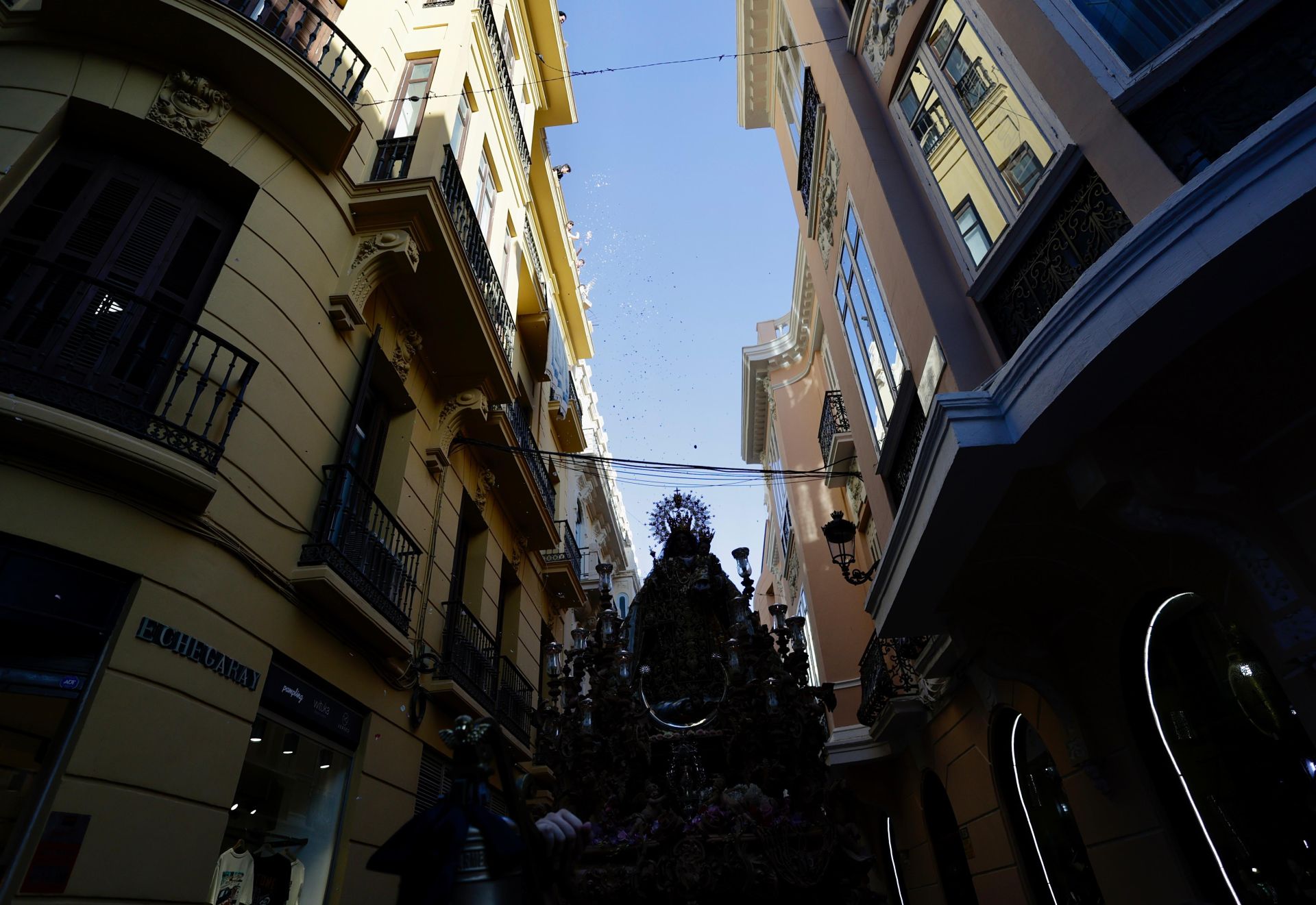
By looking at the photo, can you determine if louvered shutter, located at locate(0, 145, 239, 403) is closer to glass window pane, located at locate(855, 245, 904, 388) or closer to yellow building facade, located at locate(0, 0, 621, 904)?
yellow building facade, located at locate(0, 0, 621, 904)

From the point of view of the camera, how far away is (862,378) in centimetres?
971

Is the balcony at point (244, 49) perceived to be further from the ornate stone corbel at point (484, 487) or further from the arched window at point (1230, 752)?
the arched window at point (1230, 752)

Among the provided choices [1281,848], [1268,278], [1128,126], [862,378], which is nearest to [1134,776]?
[1281,848]

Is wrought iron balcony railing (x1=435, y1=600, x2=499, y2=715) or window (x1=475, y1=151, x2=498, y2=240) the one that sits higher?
window (x1=475, y1=151, x2=498, y2=240)

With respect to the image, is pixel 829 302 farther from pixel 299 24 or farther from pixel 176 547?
pixel 176 547

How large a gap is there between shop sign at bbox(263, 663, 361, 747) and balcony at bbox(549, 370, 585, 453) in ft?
30.3

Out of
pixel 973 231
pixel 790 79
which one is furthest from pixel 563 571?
pixel 973 231

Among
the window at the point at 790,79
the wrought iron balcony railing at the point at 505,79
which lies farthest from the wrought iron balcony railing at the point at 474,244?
the window at the point at 790,79

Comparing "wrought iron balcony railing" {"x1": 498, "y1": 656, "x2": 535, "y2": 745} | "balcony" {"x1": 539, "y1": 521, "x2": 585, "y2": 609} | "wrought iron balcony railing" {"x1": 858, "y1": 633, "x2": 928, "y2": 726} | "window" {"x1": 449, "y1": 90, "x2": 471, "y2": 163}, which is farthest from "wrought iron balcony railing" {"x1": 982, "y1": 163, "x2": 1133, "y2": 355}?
"balcony" {"x1": 539, "y1": 521, "x2": 585, "y2": 609}

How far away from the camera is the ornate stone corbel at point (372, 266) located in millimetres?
7383

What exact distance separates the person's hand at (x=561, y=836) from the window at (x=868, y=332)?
5.96 m

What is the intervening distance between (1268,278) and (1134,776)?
426 centimetres

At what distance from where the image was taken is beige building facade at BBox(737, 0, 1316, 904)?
3.75 metres

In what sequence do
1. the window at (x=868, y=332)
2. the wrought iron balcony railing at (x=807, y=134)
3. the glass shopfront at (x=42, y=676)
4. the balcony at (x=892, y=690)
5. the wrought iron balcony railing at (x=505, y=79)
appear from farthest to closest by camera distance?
the wrought iron balcony railing at (x=505, y=79) < the wrought iron balcony railing at (x=807, y=134) < the balcony at (x=892, y=690) < the window at (x=868, y=332) < the glass shopfront at (x=42, y=676)
